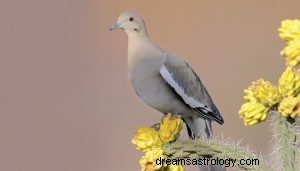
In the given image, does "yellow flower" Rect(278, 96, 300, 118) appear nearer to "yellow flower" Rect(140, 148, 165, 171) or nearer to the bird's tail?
"yellow flower" Rect(140, 148, 165, 171)

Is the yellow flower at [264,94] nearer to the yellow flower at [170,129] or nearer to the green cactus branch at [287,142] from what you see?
the green cactus branch at [287,142]

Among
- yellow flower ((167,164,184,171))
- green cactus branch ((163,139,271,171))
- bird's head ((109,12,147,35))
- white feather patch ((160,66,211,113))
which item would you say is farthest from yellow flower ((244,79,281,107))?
bird's head ((109,12,147,35))

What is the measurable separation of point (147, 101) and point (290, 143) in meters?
1.29

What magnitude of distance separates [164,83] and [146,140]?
1110 mm

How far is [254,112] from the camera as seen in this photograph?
5.52 feet

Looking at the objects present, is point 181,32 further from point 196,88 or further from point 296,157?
point 296,157

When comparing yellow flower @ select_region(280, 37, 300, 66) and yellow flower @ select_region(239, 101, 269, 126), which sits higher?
yellow flower @ select_region(280, 37, 300, 66)

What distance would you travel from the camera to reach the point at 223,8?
6.95 metres

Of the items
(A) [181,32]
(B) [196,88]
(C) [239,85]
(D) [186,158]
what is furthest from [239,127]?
(D) [186,158]

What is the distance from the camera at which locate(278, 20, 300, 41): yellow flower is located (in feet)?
4.79

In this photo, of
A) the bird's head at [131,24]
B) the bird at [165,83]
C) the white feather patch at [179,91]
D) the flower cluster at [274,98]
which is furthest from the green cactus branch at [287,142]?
the bird's head at [131,24]

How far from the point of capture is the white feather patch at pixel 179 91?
9.66 ft

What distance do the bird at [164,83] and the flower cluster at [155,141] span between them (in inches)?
38.1

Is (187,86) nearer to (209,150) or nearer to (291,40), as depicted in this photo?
(209,150)
